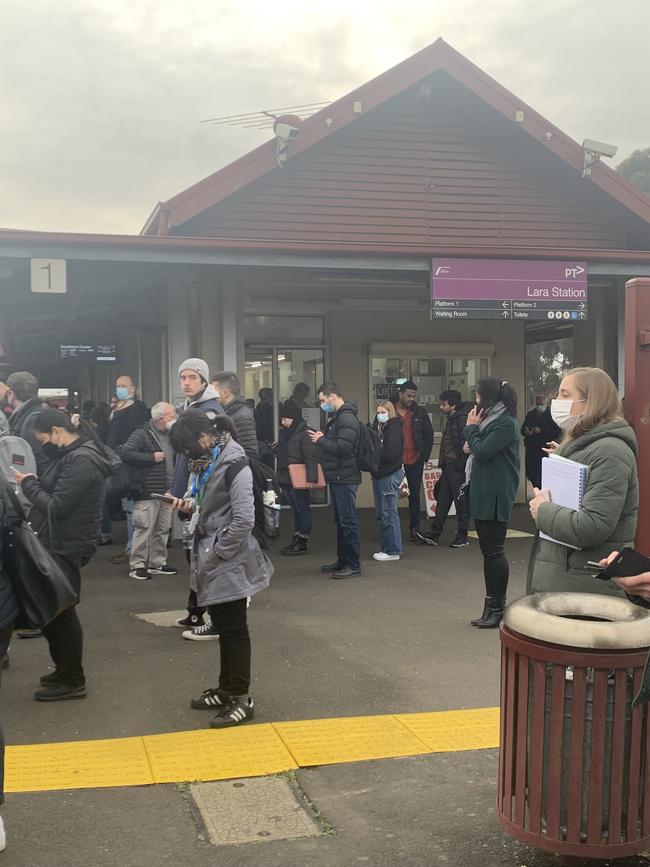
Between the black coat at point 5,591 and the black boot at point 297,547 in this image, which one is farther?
the black boot at point 297,547

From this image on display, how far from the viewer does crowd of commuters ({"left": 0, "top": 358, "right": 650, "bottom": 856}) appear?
370 cm

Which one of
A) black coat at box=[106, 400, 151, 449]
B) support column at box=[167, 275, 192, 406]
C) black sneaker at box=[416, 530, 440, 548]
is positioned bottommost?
black sneaker at box=[416, 530, 440, 548]

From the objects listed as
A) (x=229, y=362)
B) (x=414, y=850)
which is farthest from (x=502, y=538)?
(x=229, y=362)

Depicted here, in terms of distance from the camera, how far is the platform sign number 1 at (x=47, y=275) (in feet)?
29.0

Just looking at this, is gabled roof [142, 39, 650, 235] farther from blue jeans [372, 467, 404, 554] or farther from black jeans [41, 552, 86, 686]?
black jeans [41, 552, 86, 686]

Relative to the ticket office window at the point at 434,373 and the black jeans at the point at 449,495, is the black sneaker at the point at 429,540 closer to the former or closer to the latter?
the black jeans at the point at 449,495

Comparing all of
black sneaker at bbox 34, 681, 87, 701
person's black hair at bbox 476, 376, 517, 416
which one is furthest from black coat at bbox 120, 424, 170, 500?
person's black hair at bbox 476, 376, 517, 416

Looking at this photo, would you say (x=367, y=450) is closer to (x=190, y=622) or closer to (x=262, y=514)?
(x=190, y=622)

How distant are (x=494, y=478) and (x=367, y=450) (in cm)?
250

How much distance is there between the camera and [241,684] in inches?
188

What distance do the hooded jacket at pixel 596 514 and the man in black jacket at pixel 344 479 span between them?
189 inches

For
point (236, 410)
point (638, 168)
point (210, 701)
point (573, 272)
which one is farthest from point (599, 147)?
point (638, 168)

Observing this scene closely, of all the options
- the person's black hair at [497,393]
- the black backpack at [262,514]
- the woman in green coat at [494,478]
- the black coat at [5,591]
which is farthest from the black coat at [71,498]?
the person's black hair at [497,393]

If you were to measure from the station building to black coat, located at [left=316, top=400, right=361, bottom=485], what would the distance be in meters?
2.74
